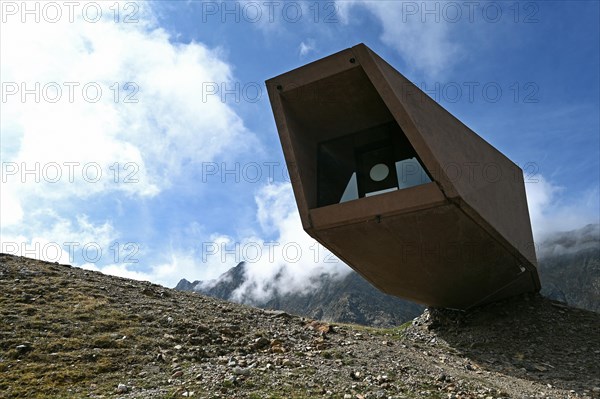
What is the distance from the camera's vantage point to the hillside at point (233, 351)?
8.12 m

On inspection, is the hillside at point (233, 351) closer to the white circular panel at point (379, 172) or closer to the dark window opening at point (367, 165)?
the dark window opening at point (367, 165)

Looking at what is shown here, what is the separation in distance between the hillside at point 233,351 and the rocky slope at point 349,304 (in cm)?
8412

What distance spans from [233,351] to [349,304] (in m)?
113

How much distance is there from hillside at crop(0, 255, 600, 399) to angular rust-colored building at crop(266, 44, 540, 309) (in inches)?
113

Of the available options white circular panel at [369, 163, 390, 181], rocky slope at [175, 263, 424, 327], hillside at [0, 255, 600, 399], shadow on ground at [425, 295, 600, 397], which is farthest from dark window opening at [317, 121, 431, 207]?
rocky slope at [175, 263, 424, 327]

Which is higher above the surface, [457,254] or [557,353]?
[457,254]

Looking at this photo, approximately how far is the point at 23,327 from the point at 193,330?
4028 mm

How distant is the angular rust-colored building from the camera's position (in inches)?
520

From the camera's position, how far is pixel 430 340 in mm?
18812

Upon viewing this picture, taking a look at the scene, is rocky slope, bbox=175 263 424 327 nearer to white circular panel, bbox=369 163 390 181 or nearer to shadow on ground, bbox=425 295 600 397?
shadow on ground, bbox=425 295 600 397

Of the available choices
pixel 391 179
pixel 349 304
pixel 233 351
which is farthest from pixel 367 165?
pixel 349 304

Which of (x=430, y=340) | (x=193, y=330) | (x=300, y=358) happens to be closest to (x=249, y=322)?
(x=193, y=330)

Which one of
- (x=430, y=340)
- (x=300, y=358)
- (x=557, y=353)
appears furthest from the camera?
(x=430, y=340)

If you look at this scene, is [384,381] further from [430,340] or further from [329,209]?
[430,340]
